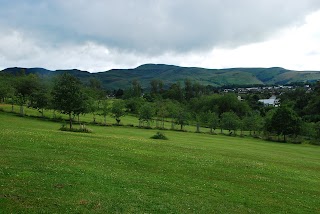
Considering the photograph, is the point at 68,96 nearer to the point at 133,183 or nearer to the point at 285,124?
the point at 133,183

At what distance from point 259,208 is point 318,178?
17.1 meters

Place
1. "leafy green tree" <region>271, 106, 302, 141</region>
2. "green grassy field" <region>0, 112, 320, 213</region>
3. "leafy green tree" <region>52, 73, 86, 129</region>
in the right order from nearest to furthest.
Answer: "green grassy field" <region>0, 112, 320, 213</region>
"leafy green tree" <region>52, 73, 86, 129</region>
"leafy green tree" <region>271, 106, 302, 141</region>

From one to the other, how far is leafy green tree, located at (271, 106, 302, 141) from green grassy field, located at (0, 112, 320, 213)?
76.1 meters

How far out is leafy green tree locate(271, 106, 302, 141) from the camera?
106 meters

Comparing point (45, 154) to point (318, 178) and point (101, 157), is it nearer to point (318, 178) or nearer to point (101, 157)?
point (101, 157)

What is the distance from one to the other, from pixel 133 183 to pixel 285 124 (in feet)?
315

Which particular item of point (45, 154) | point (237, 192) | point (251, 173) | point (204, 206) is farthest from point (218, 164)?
point (45, 154)

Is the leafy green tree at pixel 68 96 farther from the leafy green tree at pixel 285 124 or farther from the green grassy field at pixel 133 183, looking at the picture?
the leafy green tree at pixel 285 124

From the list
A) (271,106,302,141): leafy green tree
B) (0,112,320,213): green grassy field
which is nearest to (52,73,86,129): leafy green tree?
(0,112,320,213): green grassy field

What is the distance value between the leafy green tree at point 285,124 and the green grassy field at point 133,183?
76.1 meters

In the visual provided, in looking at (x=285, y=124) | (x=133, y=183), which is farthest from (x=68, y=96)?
(x=285, y=124)

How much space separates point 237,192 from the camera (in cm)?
2284

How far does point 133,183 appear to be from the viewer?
70.9 ft

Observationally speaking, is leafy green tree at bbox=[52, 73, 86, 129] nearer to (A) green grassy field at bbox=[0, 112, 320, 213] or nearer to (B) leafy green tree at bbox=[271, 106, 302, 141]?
(A) green grassy field at bbox=[0, 112, 320, 213]
